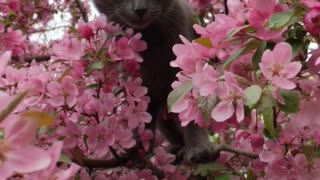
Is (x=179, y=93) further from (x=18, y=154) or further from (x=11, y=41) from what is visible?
(x=11, y=41)

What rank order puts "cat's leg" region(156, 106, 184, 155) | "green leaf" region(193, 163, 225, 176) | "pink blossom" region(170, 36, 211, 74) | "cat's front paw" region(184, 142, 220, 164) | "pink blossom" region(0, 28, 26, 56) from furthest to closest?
1. "cat's leg" region(156, 106, 184, 155)
2. "cat's front paw" region(184, 142, 220, 164)
3. "pink blossom" region(0, 28, 26, 56)
4. "green leaf" region(193, 163, 225, 176)
5. "pink blossom" region(170, 36, 211, 74)

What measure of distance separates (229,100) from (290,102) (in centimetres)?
11

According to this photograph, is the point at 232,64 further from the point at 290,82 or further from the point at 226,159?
the point at 226,159

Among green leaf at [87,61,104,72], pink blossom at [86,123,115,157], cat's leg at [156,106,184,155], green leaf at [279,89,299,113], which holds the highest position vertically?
green leaf at [87,61,104,72]

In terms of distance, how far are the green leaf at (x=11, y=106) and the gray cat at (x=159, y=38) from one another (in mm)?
1299

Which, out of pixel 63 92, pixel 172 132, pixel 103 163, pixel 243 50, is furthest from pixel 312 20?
pixel 172 132

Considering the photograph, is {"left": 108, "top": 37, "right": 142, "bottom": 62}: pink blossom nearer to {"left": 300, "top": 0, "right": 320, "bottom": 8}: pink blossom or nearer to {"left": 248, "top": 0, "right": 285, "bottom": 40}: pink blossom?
{"left": 248, "top": 0, "right": 285, "bottom": 40}: pink blossom

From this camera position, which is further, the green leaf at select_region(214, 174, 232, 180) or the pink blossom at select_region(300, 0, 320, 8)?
the green leaf at select_region(214, 174, 232, 180)

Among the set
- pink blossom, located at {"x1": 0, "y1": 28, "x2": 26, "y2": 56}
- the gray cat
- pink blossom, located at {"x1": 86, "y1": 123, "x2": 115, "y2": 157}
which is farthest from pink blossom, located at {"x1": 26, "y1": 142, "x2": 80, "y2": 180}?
the gray cat

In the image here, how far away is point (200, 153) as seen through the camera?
1.94 meters

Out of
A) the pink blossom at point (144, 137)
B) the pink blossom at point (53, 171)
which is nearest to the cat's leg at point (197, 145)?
the pink blossom at point (144, 137)

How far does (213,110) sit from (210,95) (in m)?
0.03

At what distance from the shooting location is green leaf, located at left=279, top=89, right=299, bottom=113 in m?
0.87

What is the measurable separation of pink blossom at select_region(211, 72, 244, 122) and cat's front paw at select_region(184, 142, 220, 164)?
34.2 inches
